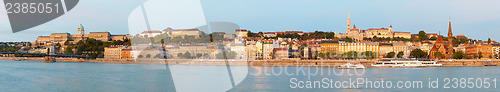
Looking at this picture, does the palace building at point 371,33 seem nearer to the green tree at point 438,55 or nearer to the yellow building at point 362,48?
the yellow building at point 362,48

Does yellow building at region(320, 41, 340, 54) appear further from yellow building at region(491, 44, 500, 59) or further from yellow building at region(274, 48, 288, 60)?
yellow building at region(491, 44, 500, 59)

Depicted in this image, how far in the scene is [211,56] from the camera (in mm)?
32750

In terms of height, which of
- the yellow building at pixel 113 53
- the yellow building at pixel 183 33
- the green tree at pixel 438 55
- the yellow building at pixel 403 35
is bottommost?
the green tree at pixel 438 55

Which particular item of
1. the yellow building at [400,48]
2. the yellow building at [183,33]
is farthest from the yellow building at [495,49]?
the yellow building at [183,33]

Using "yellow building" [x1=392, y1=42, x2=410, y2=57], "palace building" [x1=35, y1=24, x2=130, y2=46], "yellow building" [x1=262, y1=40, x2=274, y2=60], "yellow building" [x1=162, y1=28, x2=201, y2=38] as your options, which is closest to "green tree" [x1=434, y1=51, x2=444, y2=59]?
"yellow building" [x1=392, y1=42, x2=410, y2=57]

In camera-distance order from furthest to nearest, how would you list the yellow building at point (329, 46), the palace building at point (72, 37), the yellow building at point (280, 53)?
1. the palace building at point (72, 37)
2. the yellow building at point (329, 46)
3. the yellow building at point (280, 53)

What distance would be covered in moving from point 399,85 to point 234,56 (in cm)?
2065

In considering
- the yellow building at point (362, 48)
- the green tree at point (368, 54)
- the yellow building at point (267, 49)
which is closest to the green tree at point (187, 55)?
the yellow building at point (267, 49)

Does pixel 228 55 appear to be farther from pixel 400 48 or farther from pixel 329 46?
pixel 400 48

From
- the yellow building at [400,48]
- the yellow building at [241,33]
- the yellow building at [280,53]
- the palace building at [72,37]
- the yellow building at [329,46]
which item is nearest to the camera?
the yellow building at [280,53]

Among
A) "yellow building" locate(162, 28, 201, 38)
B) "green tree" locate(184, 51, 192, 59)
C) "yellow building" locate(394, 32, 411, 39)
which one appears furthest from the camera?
"yellow building" locate(394, 32, 411, 39)

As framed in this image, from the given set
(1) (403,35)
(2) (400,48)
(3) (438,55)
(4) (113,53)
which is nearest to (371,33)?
(1) (403,35)

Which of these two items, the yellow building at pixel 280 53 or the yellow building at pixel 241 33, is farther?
the yellow building at pixel 241 33

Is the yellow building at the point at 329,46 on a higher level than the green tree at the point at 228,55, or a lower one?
higher
